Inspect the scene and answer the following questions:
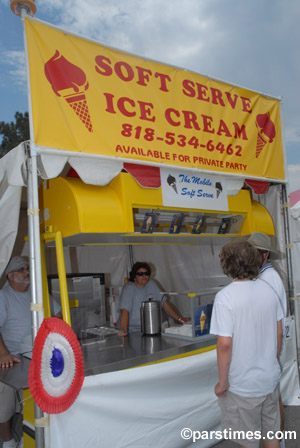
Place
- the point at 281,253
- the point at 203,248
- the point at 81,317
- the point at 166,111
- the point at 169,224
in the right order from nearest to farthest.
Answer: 1. the point at 166,111
2. the point at 169,224
3. the point at 81,317
4. the point at 281,253
5. the point at 203,248

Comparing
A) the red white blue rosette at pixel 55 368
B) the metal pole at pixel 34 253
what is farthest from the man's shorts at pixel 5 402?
the red white blue rosette at pixel 55 368

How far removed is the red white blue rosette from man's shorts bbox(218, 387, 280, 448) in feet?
2.88

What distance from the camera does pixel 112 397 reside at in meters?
2.51

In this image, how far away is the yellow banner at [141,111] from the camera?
256 centimetres

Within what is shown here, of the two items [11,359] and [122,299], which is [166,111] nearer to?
[122,299]

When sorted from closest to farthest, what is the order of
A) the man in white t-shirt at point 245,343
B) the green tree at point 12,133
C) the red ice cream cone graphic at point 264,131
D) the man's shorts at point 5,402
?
1. the man in white t-shirt at point 245,343
2. the man's shorts at point 5,402
3. the red ice cream cone graphic at point 264,131
4. the green tree at point 12,133

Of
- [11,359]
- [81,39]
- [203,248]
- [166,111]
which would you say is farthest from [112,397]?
[203,248]

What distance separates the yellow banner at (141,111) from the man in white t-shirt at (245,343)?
133 centimetres

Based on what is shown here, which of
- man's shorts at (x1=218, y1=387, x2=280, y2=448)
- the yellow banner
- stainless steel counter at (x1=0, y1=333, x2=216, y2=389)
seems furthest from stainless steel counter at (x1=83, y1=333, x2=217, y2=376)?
the yellow banner

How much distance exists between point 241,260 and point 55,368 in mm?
1240

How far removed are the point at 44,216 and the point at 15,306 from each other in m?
0.84

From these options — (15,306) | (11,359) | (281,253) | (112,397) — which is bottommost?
(112,397)

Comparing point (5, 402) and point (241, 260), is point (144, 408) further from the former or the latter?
point (241, 260)

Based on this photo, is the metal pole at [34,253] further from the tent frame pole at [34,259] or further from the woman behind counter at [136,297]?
the woman behind counter at [136,297]
